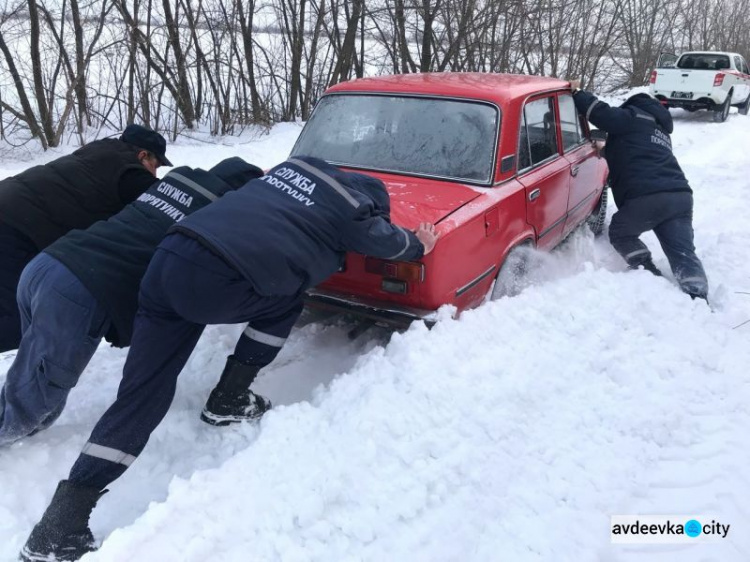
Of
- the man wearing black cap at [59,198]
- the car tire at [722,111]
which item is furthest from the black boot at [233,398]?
the car tire at [722,111]

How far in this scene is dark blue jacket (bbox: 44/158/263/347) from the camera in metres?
2.47

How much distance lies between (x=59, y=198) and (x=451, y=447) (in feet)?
7.28

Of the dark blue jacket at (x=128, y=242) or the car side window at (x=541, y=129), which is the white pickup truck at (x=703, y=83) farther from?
the dark blue jacket at (x=128, y=242)

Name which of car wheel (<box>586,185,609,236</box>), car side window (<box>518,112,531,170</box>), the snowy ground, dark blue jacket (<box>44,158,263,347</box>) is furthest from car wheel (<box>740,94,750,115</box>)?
dark blue jacket (<box>44,158,263,347</box>)

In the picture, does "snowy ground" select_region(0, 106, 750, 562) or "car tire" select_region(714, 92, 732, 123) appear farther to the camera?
"car tire" select_region(714, 92, 732, 123)

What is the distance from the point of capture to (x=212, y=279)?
7.59ft

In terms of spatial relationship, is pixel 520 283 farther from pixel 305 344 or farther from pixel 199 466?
pixel 199 466

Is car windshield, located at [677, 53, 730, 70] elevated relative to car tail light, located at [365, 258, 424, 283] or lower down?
elevated

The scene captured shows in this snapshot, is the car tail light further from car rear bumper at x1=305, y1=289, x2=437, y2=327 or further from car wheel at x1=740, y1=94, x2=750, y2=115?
car wheel at x1=740, y1=94, x2=750, y2=115

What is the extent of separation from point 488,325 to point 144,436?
1.90 meters

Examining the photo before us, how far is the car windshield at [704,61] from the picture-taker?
14.1 meters

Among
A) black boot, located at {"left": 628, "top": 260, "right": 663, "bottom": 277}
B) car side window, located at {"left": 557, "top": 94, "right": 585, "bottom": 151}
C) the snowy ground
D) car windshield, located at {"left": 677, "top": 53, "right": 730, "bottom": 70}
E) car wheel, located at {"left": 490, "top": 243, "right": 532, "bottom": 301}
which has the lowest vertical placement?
black boot, located at {"left": 628, "top": 260, "right": 663, "bottom": 277}

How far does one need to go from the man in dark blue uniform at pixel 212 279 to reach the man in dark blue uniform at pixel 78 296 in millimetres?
194

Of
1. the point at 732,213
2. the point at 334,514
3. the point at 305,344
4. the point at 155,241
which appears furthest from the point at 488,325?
the point at 732,213
